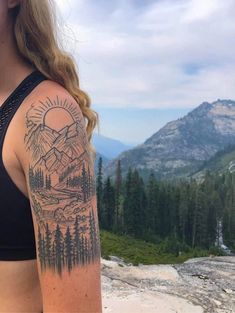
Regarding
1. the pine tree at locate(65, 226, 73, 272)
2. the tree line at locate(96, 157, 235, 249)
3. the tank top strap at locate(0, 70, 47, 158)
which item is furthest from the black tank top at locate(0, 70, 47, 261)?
the tree line at locate(96, 157, 235, 249)

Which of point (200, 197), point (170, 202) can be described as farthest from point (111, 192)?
point (200, 197)

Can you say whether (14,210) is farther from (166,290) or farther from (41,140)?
(166,290)

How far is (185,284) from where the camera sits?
1667cm

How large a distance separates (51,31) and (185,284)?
1620 centimetres

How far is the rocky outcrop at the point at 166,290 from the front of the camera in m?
12.8

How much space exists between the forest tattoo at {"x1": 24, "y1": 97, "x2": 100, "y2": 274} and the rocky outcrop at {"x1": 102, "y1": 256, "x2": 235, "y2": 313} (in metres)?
11.2

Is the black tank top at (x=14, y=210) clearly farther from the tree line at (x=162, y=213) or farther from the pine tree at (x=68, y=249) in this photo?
the tree line at (x=162, y=213)

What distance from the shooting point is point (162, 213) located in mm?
75062

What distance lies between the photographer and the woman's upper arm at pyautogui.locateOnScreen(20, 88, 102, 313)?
126cm

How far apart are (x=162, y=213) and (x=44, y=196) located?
245 ft

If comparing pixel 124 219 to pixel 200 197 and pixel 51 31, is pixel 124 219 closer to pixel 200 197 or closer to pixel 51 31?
pixel 200 197

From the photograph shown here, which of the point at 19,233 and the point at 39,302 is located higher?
the point at 19,233

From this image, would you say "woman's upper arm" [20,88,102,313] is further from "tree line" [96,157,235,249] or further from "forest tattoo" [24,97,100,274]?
"tree line" [96,157,235,249]

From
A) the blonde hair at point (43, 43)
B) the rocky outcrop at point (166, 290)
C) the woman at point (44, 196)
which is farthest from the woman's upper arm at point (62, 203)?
the rocky outcrop at point (166, 290)
